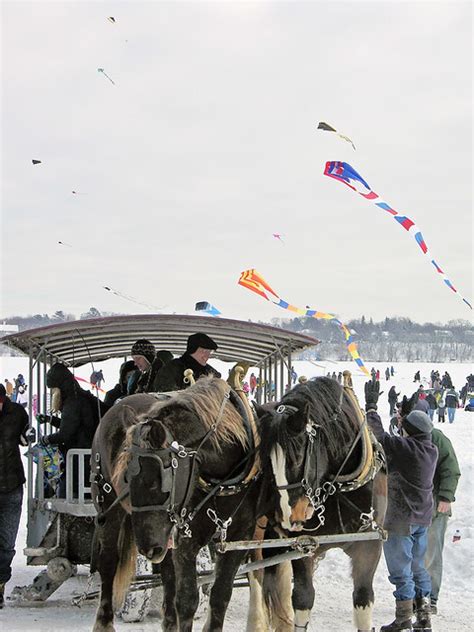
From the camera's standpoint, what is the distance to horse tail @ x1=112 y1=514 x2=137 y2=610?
551 centimetres

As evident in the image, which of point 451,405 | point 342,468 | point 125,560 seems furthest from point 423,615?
point 451,405

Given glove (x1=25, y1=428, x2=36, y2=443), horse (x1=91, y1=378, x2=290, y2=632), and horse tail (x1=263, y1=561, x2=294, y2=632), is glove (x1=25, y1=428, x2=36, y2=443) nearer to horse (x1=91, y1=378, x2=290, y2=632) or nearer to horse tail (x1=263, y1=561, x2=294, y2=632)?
horse (x1=91, y1=378, x2=290, y2=632)

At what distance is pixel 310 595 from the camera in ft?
16.9

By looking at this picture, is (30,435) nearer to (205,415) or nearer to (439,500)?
(205,415)

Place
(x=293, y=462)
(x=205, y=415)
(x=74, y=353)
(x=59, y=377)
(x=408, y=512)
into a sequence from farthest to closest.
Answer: (x=74, y=353)
(x=59, y=377)
(x=408, y=512)
(x=293, y=462)
(x=205, y=415)

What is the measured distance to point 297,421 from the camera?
186 inches

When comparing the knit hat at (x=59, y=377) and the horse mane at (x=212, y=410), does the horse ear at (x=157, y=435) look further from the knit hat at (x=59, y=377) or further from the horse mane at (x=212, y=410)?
the knit hat at (x=59, y=377)

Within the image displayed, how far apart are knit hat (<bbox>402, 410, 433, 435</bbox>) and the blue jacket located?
0.05 metres

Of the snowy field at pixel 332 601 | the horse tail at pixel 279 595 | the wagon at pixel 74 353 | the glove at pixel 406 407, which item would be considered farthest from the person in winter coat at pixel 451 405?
the horse tail at pixel 279 595

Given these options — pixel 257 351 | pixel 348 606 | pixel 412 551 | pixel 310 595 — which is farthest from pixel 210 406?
pixel 257 351

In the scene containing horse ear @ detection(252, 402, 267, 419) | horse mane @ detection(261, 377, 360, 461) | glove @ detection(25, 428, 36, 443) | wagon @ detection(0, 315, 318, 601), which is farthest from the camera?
glove @ detection(25, 428, 36, 443)

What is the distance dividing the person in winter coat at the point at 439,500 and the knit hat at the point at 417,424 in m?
0.69

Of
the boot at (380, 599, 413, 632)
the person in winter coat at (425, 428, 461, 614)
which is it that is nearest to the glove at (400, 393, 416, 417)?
the person in winter coat at (425, 428, 461, 614)

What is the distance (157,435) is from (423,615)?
3.32 m
